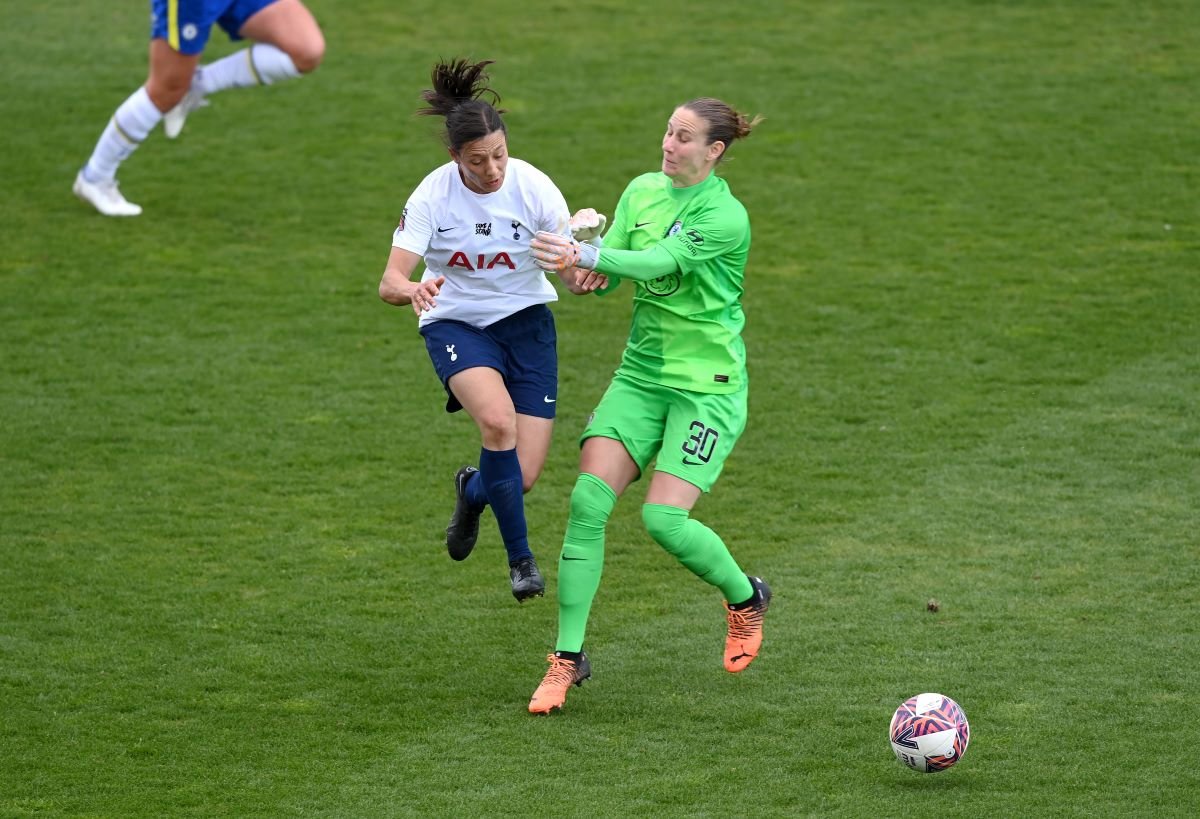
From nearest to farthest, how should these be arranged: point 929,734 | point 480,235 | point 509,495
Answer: point 929,734, point 480,235, point 509,495

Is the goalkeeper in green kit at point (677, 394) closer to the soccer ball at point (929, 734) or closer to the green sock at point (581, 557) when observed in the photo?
the green sock at point (581, 557)

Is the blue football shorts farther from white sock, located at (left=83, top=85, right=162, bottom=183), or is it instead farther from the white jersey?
the white jersey

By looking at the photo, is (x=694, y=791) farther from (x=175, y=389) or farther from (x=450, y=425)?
(x=175, y=389)

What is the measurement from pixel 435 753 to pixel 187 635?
5.20ft

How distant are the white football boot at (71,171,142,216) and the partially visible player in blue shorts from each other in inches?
10.6

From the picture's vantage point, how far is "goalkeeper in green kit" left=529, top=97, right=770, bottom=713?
6172mm

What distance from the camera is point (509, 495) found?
21.3 feet

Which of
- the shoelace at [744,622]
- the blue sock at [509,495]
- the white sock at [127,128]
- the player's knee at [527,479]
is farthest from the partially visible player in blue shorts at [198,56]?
the shoelace at [744,622]

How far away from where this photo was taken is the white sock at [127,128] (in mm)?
11711

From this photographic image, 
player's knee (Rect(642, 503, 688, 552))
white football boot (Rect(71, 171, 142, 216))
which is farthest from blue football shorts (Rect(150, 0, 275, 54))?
player's knee (Rect(642, 503, 688, 552))

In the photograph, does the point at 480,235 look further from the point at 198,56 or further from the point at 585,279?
the point at 198,56

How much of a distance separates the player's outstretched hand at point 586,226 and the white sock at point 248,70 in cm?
624

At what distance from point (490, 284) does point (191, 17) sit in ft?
18.5

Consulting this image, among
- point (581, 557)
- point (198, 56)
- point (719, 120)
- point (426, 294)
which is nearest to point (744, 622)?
point (581, 557)
